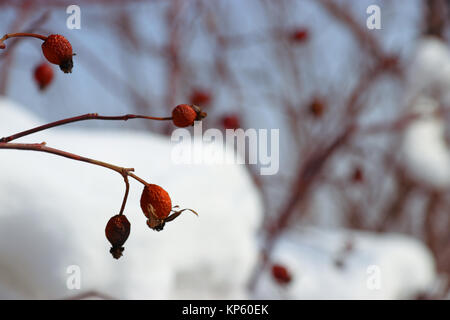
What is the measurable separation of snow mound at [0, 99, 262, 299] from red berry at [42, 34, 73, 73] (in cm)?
18

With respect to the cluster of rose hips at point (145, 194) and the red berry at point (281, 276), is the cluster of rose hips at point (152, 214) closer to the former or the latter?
the cluster of rose hips at point (145, 194)

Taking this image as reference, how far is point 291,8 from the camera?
175 cm

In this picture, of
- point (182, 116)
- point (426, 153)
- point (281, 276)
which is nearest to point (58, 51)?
point (182, 116)

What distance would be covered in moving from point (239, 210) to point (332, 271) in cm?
30

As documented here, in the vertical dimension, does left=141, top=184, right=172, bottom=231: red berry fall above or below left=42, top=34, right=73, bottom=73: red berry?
below

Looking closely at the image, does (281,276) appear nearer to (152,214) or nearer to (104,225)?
(104,225)

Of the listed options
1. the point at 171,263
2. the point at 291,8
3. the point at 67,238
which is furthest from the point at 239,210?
the point at 291,8

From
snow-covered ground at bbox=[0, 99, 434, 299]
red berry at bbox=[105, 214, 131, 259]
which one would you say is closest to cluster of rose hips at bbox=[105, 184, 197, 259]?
red berry at bbox=[105, 214, 131, 259]

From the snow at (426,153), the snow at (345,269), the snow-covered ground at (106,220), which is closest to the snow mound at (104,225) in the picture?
the snow-covered ground at (106,220)

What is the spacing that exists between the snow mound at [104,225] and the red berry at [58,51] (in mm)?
183

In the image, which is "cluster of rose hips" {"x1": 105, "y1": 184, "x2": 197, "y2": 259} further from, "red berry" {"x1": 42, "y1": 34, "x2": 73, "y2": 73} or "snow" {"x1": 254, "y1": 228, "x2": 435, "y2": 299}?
"snow" {"x1": 254, "y1": 228, "x2": 435, "y2": 299}

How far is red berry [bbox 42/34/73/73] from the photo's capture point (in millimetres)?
211

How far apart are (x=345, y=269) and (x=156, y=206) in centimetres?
64

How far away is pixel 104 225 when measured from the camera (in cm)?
39
